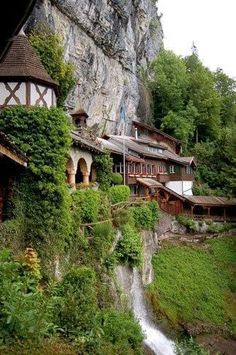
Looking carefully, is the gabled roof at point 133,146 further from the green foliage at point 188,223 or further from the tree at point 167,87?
the tree at point 167,87

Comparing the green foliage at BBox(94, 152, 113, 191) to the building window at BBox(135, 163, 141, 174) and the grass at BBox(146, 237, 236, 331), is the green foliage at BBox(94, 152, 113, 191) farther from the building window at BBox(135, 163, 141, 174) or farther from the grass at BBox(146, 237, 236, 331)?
the building window at BBox(135, 163, 141, 174)

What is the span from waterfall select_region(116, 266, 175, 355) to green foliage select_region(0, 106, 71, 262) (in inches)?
308

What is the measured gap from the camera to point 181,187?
48969 millimetres

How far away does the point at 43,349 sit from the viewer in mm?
8781

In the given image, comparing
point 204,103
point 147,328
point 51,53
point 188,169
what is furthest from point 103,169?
point 204,103

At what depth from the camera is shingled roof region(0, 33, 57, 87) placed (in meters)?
Result: 18.0

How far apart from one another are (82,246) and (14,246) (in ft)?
15.1

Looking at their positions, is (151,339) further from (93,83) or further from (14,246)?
(93,83)

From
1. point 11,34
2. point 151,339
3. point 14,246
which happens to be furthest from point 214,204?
point 11,34

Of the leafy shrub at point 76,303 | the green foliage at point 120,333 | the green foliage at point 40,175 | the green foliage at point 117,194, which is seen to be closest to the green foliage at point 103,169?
the green foliage at point 117,194

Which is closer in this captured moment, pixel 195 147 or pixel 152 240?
pixel 152 240

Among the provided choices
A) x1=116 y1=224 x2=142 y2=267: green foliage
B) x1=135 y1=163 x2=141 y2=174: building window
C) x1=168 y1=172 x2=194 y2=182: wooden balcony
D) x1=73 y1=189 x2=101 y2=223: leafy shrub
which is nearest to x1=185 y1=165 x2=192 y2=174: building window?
x1=168 y1=172 x2=194 y2=182: wooden balcony

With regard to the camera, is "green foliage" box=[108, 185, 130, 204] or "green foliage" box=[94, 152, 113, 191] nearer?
"green foliage" box=[108, 185, 130, 204]

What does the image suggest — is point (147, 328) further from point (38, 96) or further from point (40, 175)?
point (38, 96)
